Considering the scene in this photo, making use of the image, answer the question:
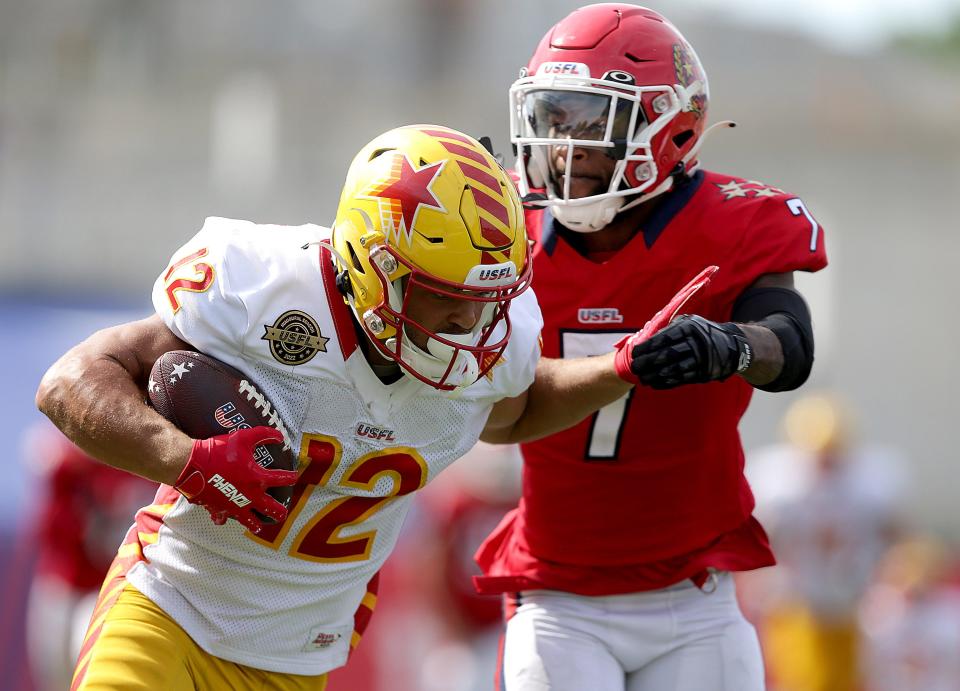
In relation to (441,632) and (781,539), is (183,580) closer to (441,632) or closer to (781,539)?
(441,632)

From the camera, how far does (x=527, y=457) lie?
3.83m

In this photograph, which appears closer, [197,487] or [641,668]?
[197,487]

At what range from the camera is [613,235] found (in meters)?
3.78

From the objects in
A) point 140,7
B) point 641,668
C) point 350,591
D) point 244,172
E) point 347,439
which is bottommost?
point 244,172

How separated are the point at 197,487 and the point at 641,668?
4.53 ft

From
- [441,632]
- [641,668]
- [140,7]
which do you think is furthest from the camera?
[140,7]

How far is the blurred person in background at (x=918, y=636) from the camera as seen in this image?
10070 mm

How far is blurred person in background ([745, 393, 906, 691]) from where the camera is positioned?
29.0 feet

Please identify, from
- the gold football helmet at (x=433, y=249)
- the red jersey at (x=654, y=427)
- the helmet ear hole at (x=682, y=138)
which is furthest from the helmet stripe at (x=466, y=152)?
the helmet ear hole at (x=682, y=138)

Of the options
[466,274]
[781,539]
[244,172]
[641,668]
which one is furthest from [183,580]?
[244,172]

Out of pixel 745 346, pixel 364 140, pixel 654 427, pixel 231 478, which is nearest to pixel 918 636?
pixel 654 427

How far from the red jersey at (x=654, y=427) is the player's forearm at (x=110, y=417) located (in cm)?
116

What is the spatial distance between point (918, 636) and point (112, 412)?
8389mm

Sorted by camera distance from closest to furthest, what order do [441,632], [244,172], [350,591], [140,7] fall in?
[350,591]
[441,632]
[244,172]
[140,7]
